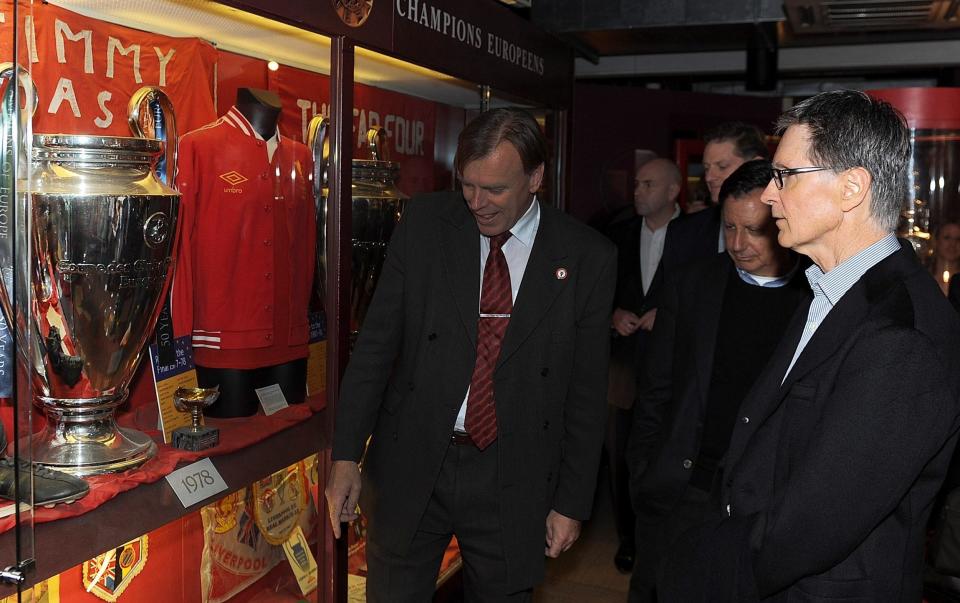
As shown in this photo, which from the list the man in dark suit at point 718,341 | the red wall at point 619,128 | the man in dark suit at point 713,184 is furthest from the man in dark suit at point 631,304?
the red wall at point 619,128

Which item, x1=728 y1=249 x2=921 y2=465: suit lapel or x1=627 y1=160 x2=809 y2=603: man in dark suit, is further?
x1=627 y1=160 x2=809 y2=603: man in dark suit

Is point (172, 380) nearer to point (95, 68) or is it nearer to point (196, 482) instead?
point (196, 482)

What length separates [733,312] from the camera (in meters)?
2.39

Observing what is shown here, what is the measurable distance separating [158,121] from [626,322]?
239cm

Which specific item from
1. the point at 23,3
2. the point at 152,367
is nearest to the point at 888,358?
the point at 23,3

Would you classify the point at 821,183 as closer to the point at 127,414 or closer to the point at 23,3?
the point at 23,3

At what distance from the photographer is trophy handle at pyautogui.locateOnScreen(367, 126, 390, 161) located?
8.95ft

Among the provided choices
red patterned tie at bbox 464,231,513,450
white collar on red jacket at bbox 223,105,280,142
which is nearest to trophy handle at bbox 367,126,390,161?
white collar on red jacket at bbox 223,105,280,142

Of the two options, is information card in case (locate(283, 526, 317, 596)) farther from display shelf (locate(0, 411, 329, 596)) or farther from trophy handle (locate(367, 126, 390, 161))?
trophy handle (locate(367, 126, 390, 161))

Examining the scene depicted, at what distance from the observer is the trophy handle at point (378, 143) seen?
8.95ft

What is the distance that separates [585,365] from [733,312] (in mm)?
438

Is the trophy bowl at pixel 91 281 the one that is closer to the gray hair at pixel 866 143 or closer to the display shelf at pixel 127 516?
the display shelf at pixel 127 516

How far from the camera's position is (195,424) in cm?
213

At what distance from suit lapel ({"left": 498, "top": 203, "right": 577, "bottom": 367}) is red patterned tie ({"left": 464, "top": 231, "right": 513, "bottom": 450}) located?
3cm
